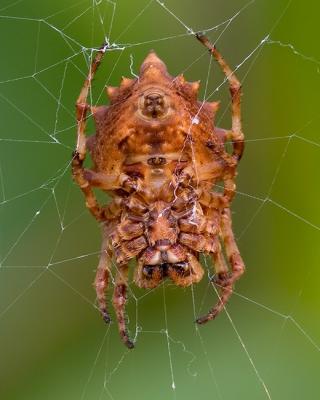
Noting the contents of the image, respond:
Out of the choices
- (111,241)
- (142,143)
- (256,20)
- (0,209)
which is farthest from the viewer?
(256,20)

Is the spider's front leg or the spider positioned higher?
the spider

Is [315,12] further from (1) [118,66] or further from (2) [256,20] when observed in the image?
(1) [118,66]

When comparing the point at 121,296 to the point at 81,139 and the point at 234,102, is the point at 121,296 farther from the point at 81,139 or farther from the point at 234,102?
the point at 234,102

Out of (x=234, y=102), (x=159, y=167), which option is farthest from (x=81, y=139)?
(x=234, y=102)

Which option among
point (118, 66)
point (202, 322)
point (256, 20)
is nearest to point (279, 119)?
point (256, 20)

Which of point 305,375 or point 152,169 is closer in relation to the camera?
point 152,169

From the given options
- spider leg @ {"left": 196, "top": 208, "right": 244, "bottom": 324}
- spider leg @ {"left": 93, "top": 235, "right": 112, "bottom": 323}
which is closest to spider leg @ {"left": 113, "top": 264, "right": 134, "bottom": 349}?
spider leg @ {"left": 93, "top": 235, "right": 112, "bottom": 323}

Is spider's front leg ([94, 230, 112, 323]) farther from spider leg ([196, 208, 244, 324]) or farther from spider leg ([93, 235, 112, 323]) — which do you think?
spider leg ([196, 208, 244, 324])
